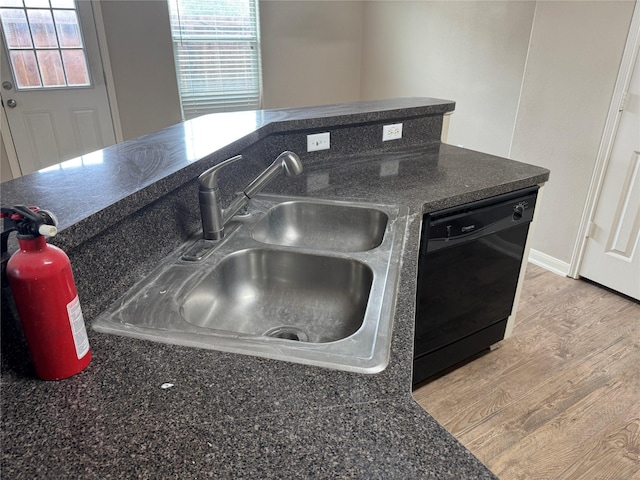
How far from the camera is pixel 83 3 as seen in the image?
3291 millimetres

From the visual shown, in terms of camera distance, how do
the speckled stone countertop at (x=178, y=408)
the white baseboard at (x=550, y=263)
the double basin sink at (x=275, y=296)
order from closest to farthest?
the speckled stone countertop at (x=178, y=408) < the double basin sink at (x=275, y=296) < the white baseboard at (x=550, y=263)

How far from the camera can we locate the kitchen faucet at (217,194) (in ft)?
3.55

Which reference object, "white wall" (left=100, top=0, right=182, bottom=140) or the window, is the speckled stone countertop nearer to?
the window

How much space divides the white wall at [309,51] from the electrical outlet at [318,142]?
2.80 metres

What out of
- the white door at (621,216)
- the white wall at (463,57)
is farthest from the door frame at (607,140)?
the white wall at (463,57)

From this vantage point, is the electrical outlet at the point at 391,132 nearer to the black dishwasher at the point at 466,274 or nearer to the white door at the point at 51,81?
the black dishwasher at the point at 466,274

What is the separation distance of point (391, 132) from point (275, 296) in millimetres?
1193

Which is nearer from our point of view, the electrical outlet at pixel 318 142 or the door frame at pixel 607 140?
the electrical outlet at pixel 318 142

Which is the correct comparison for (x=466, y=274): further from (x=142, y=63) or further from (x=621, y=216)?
(x=142, y=63)

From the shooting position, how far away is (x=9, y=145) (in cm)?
331

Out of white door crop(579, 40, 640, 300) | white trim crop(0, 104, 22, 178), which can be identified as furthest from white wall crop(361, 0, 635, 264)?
white trim crop(0, 104, 22, 178)

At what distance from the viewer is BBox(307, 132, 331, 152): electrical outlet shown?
6.05ft

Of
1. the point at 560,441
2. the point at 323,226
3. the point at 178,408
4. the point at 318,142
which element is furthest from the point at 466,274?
the point at 178,408

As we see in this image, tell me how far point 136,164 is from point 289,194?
58 cm
